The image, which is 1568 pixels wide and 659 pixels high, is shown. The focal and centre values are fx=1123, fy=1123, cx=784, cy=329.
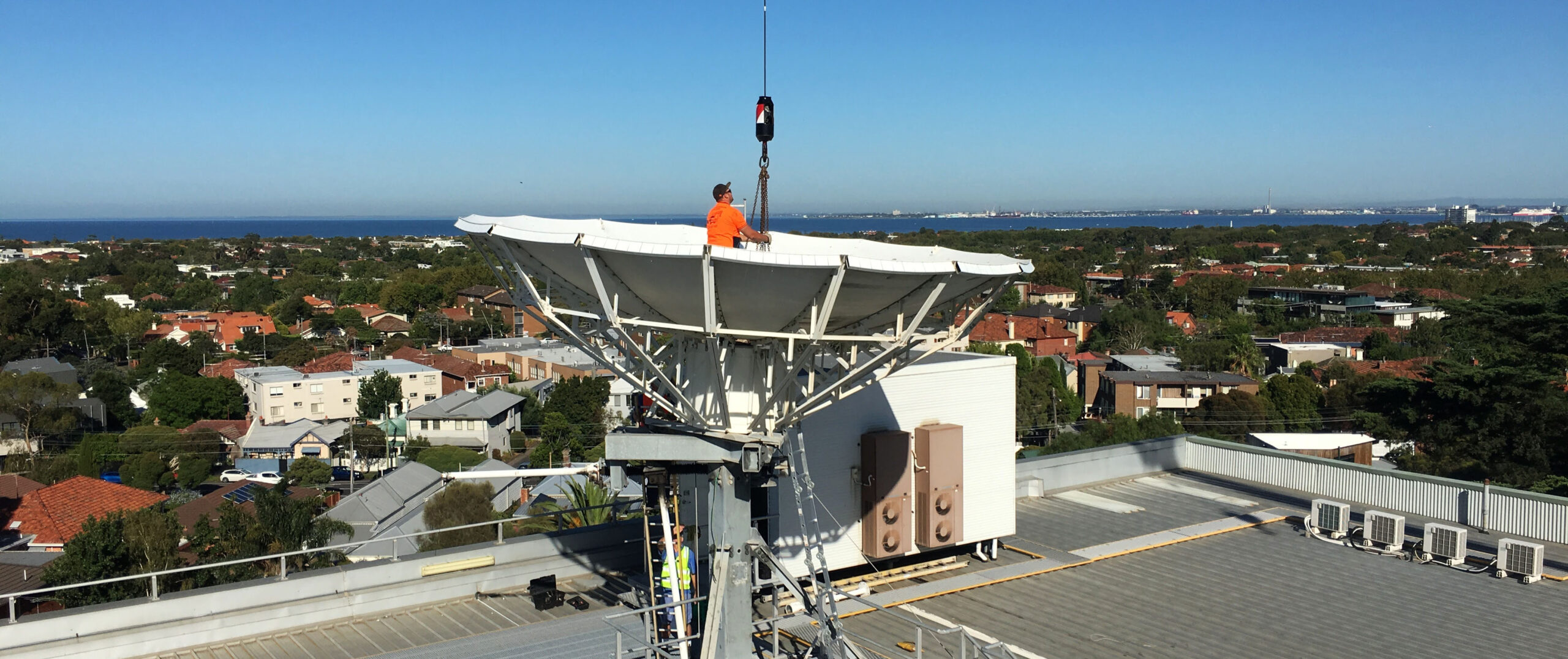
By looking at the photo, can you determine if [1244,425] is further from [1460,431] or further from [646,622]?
[646,622]

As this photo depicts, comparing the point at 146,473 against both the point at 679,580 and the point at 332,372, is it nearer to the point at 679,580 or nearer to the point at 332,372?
the point at 332,372

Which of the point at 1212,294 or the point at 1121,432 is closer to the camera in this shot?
the point at 1121,432

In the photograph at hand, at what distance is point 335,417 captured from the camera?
210ft

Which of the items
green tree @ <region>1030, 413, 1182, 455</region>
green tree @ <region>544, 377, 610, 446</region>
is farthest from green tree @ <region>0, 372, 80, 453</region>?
green tree @ <region>1030, 413, 1182, 455</region>

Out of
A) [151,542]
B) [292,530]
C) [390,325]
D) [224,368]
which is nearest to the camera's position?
[151,542]

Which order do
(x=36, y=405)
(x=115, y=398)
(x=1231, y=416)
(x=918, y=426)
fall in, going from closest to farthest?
1. (x=918, y=426)
2. (x=1231, y=416)
3. (x=36, y=405)
4. (x=115, y=398)

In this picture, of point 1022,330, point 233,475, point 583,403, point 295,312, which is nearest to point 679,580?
point 233,475

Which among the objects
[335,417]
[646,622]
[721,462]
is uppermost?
[721,462]

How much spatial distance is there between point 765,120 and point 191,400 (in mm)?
61663

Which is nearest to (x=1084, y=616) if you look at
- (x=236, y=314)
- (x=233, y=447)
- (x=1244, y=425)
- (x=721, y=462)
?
(x=721, y=462)

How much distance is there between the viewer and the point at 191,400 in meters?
63.6

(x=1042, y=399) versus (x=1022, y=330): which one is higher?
(x=1022, y=330)

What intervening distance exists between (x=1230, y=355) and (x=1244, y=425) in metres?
20.9

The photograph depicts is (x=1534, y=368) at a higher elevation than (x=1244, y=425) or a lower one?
higher
